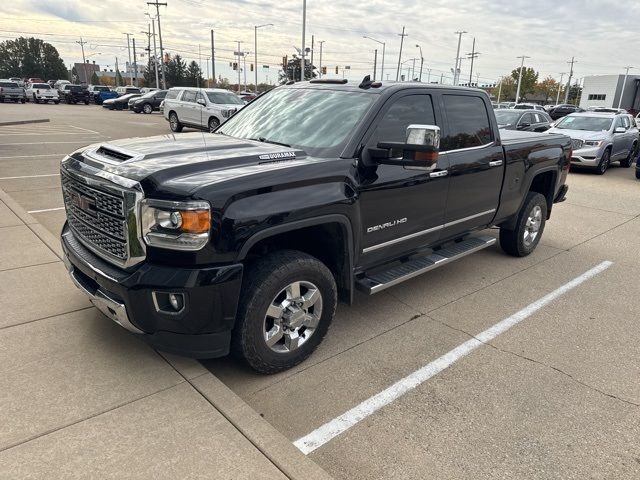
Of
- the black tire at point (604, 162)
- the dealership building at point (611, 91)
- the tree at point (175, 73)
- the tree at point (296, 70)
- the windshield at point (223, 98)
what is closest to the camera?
the black tire at point (604, 162)

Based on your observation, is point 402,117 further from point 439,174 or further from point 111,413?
point 111,413

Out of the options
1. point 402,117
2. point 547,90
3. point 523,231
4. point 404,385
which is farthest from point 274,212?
point 547,90

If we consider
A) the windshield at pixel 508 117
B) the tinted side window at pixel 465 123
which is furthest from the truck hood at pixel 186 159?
the windshield at pixel 508 117

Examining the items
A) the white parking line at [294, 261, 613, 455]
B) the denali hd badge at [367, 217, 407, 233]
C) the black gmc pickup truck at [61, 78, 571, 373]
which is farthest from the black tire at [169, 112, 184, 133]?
the white parking line at [294, 261, 613, 455]

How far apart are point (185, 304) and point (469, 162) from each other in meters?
3.04

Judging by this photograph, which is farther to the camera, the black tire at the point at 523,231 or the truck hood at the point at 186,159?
the black tire at the point at 523,231

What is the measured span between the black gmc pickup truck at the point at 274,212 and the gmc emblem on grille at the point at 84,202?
0.05ft

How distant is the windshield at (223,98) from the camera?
19859mm

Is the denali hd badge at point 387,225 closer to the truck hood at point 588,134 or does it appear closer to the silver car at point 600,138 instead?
the silver car at point 600,138

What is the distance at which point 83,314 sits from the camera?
12.7ft

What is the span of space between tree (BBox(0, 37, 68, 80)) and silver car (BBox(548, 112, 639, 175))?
108009 millimetres

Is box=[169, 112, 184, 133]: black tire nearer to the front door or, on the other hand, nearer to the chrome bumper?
the front door

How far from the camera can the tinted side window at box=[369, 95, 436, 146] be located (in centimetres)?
382

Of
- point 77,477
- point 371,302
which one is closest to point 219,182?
point 77,477
